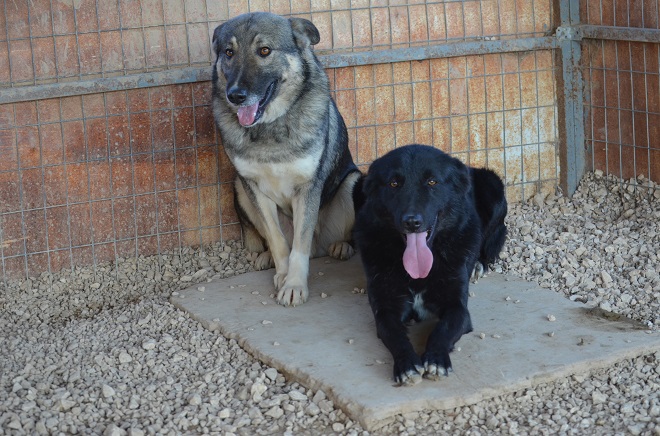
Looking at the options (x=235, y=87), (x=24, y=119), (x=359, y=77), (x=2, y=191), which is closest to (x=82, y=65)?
(x=24, y=119)

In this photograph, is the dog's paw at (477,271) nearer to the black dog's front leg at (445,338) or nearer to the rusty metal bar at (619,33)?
the black dog's front leg at (445,338)

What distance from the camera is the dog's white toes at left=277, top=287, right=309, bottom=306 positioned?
4.91 metres

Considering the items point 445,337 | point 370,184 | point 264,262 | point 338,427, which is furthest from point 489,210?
point 338,427

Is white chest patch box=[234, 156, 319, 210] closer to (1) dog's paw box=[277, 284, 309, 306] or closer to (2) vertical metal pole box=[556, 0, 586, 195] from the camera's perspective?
(1) dog's paw box=[277, 284, 309, 306]

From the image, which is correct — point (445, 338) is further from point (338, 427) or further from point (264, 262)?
point (264, 262)

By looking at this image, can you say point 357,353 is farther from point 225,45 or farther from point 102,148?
point 102,148

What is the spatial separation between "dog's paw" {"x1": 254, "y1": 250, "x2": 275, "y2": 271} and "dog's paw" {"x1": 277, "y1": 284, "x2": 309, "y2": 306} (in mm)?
663

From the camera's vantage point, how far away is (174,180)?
570 centimetres

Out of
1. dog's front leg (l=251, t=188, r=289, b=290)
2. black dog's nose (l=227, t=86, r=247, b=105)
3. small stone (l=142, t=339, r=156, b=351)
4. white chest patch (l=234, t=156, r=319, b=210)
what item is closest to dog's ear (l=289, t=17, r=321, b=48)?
black dog's nose (l=227, t=86, r=247, b=105)

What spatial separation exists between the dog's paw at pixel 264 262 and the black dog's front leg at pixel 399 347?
1.49 metres

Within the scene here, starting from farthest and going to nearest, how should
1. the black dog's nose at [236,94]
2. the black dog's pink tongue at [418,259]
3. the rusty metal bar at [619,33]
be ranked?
1. the rusty metal bar at [619,33]
2. the black dog's nose at [236,94]
3. the black dog's pink tongue at [418,259]

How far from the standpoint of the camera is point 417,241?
4223 millimetres

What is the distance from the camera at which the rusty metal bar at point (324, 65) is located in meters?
5.18

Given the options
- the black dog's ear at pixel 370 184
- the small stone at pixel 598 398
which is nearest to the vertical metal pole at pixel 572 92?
the black dog's ear at pixel 370 184
